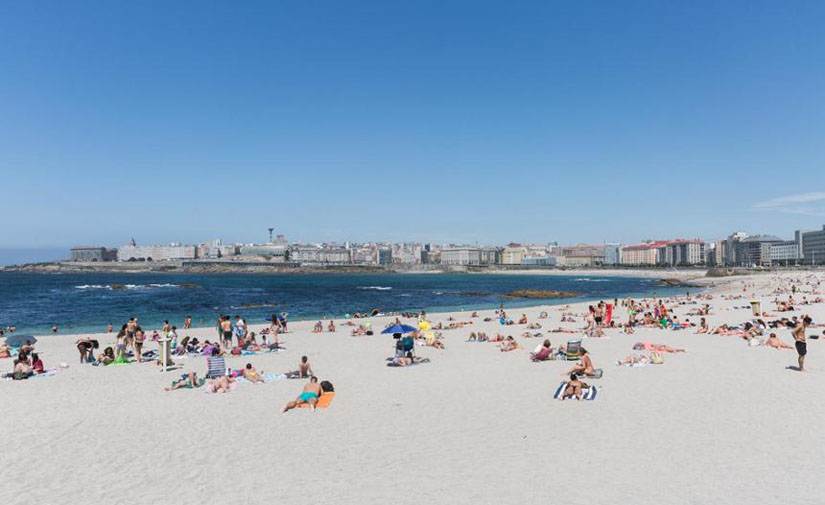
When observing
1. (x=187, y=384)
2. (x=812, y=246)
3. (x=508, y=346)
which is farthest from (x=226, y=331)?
(x=812, y=246)

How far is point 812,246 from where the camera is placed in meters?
182

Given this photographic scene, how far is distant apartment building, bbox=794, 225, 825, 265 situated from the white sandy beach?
197m

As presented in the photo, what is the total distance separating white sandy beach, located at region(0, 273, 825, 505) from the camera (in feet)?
21.8

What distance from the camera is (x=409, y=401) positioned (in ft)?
36.5

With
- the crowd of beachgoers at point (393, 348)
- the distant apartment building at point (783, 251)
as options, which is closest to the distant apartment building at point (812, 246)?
the distant apartment building at point (783, 251)

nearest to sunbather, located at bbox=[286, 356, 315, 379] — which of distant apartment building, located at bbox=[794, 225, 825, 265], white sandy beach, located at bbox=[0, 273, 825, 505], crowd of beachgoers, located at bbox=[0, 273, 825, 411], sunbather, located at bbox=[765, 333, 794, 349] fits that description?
crowd of beachgoers, located at bbox=[0, 273, 825, 411]

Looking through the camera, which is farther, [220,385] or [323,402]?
[220,385]

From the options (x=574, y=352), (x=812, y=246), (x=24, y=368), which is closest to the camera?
(x=24, y=368)

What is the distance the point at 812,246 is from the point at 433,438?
705ft

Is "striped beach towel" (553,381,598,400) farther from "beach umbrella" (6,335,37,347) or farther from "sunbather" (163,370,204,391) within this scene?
"beach umbrella" (6,335,37,347)

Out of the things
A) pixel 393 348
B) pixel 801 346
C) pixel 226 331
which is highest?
pixel 801 346

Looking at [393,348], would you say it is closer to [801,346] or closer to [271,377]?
[271,377]

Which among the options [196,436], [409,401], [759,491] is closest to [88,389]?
[196,436]

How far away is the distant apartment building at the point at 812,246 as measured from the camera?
17588cm
